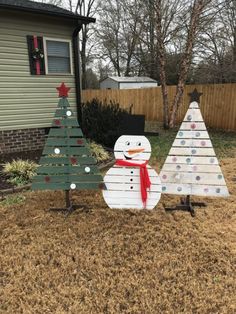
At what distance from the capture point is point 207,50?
700 inches

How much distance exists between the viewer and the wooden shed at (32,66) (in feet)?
21.3

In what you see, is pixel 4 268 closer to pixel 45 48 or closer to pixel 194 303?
pixel 194 303

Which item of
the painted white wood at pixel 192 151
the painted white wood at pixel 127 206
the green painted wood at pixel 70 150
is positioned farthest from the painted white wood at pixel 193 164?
the green painted wood at pixel 70 150

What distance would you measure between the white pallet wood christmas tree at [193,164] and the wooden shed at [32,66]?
4805 mm

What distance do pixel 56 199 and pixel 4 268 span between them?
1649mm

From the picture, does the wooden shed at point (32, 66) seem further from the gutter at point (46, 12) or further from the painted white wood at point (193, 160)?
the painted white wood at point (193, 160)

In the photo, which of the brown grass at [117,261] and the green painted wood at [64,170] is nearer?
the brown grass at [117,261]

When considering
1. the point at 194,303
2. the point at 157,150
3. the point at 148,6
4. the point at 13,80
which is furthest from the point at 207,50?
the point at 194,303

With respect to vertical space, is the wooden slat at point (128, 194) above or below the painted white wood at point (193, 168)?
below

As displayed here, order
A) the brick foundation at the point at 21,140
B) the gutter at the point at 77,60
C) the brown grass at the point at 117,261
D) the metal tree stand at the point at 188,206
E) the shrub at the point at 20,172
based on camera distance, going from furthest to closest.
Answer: the gutter at the point at 77,60 → the brick foundation at the point at 21,140 → the shrub at the point at 20,172 → the metal tree stand at the point at 188,206 → the brown grass at the point at 117,261

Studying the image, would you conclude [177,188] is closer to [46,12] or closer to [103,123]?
[103,123]

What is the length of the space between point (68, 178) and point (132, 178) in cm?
84

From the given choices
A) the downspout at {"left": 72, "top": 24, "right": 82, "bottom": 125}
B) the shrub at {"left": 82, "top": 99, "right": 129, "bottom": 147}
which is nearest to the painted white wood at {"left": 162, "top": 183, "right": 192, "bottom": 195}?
the shrub at {"left": 82, "top": 99, "right": 129, "bottom": 147}

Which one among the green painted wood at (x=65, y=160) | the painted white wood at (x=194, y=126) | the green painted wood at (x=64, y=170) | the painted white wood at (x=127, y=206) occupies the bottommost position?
the painted white wood at (x=127, y=206)
